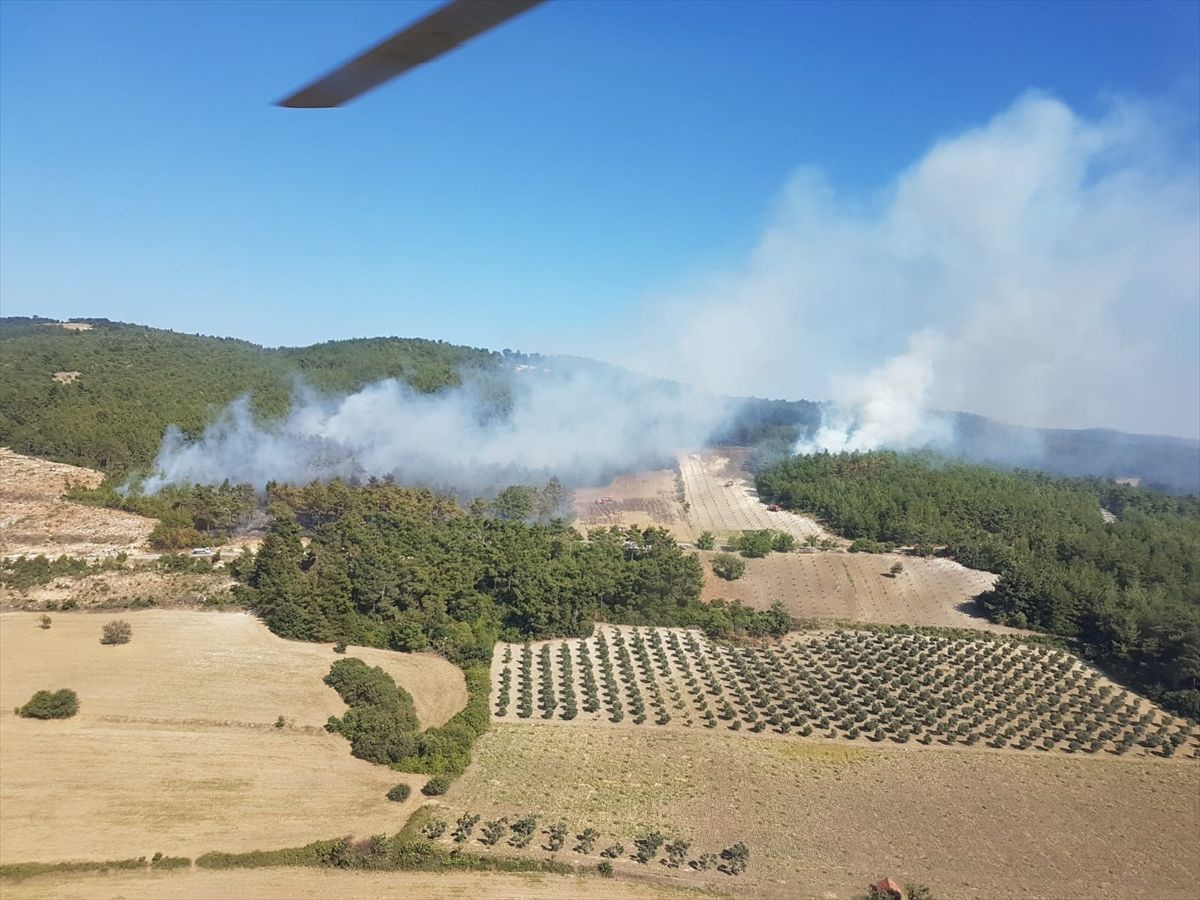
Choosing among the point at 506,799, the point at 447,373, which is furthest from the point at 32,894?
the point at 447,373

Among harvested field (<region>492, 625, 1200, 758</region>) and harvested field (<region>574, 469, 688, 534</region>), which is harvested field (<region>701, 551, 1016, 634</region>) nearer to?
harvested field (<region>492, 625, 1200, 758</region>)

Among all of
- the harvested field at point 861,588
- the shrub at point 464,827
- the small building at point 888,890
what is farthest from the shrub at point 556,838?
the harvested field at point 861,588

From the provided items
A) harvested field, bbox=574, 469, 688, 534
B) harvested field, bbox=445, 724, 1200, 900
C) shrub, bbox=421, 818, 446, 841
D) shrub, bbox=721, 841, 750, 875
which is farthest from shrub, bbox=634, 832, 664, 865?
harvested field, bbox=574, 469, 688, 534

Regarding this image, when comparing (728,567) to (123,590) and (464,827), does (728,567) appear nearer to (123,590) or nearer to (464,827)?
(464,827)

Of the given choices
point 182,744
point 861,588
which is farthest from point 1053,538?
point 182,744

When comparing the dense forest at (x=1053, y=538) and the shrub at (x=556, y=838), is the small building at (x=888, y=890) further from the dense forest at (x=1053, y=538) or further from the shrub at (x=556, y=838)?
the dense forest at (x=1053, y=538)

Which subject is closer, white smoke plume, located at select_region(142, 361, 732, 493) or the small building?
the small building

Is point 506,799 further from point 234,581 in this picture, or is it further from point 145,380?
point 145,380
